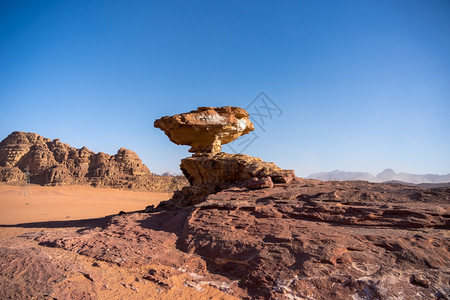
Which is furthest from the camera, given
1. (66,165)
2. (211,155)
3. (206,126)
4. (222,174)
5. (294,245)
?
(66,165)

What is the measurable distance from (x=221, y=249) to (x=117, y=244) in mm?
2498

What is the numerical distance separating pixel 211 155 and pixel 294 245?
665cm

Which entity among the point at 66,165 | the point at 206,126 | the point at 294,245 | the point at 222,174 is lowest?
the point at 294,245

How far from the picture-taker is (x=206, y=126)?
10633 mm

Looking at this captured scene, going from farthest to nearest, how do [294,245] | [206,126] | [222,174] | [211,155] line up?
[206,126] < [211,155] < [222,174] < [294,245]

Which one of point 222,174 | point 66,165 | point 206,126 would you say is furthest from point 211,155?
point 66,165

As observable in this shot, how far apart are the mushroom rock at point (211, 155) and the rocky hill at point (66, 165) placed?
2264 cm

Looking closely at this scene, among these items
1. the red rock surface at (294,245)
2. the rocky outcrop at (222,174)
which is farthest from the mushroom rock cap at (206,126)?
the red rock surface at (294,245)

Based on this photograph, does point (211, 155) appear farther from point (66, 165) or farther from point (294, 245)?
point (66, 165)

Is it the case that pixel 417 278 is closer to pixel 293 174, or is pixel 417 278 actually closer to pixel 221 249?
pixel 221 249

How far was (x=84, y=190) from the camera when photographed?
2823 cm

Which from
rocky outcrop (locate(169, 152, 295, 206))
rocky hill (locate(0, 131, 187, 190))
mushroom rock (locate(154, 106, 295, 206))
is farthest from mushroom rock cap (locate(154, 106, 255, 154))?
rocky hill (locate(0, 131, 187, 190))

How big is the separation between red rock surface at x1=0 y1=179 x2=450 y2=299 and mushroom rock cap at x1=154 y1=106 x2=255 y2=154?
4.58 m

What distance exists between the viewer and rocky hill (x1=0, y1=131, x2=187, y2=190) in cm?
3130
